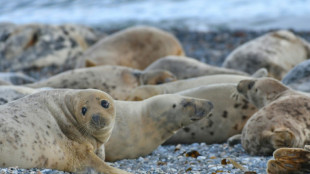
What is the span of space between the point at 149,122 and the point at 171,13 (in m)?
17.2

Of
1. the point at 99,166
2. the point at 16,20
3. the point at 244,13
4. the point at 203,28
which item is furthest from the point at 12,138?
the point at 16,20

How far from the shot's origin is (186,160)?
4.21 meters

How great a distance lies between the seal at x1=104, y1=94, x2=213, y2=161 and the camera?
441 cm

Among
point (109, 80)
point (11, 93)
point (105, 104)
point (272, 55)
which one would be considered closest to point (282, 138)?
point (105, 104)

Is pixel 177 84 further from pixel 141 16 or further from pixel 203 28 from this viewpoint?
pixel 141 16

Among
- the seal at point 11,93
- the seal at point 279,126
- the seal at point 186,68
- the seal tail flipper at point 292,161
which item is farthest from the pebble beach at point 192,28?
the seal at point 186,68

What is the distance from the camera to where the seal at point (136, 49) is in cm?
871

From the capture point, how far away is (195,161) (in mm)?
4141

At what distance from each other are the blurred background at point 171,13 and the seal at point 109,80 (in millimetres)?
9155

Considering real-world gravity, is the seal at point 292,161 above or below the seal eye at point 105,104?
below

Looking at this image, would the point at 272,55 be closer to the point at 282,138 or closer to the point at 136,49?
the point at 136,49

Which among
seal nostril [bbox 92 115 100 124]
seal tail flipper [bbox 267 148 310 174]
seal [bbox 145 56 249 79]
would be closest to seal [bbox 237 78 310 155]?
seal tail flipper [bbox 267 148 310 174]

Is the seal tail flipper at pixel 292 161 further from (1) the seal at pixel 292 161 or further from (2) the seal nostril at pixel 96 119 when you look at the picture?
(2) the seal nostril at pixel 96 119

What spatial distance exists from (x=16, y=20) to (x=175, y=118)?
68.7 ft
